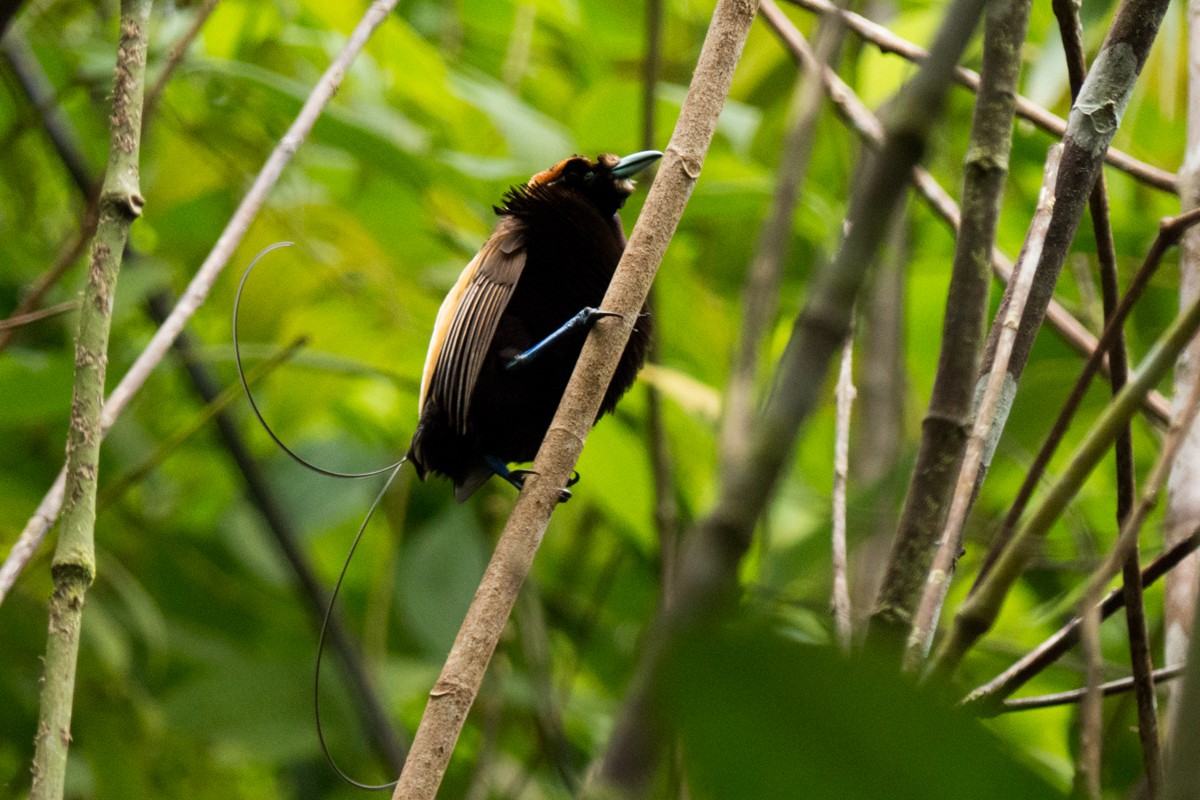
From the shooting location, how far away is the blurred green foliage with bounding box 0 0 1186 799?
3.10 metres

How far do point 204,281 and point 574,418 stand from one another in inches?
25.8

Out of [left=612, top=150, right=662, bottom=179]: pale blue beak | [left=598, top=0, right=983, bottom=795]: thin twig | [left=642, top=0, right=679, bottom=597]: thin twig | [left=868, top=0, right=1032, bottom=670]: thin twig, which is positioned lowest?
[left=598, top=0, right=983, bottom=795]: thin twig

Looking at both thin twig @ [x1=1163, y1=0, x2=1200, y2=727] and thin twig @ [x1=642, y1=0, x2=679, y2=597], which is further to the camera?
thin twig @ [x1=642, y1=0, x2=679, y2=597]

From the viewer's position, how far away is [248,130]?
3727 mm

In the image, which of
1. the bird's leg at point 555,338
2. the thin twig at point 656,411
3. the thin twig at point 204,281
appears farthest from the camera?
the bird's leg at point 555,338

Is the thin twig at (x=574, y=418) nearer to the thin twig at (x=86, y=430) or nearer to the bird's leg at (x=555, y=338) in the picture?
the thin twig at (x=86, y=430)

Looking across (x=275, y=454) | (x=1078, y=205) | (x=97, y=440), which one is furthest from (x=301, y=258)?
(x=1078, y=205)

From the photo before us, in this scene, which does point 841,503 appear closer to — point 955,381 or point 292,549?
point 955,381

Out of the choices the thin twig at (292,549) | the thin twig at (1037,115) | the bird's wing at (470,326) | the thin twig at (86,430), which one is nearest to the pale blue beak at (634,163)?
the bird's wing at (470,326)

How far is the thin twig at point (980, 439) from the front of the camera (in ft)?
3.81

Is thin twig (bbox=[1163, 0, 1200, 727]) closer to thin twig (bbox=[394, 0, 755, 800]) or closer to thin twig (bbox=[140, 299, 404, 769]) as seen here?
thin twig (bbox=[394, 0, 755, 800])

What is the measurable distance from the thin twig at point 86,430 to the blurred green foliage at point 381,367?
1.35 meters

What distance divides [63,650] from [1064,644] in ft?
3.65

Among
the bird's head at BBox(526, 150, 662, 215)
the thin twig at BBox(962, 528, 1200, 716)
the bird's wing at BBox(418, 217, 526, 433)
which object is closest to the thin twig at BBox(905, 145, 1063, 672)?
the thin twig at BBox(962, 528, 1200, 716)
